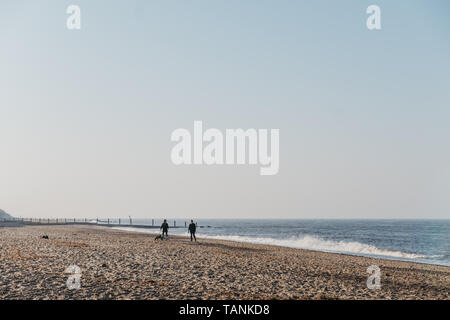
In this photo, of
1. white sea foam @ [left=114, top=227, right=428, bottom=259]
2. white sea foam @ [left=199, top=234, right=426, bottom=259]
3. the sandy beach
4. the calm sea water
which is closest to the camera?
the sandy beach

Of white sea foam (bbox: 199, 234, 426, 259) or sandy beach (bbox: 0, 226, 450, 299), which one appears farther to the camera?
white sea foam (bbox: 199, 234, 426, 259)

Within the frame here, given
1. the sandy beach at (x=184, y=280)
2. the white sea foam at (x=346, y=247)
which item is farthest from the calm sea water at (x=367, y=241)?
the sandy beach at (x=184, y=280)

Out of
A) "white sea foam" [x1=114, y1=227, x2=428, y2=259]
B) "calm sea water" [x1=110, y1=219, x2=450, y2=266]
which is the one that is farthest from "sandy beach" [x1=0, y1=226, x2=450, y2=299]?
"white sea foam" [x1=114, y1=227, x2=428, y2=259]

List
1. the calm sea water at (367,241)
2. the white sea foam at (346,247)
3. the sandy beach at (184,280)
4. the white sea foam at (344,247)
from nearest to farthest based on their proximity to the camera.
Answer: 1. the sandy beach at (184,280)
2. the white sea foam at (344,247)
3. the white sea foam at (346,247)
4. the calm sea water at (367,241)

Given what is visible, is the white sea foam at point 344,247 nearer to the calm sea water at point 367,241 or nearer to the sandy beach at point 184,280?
the calm sea water at point 367,241

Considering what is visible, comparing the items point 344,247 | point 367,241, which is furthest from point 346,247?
point 367,241

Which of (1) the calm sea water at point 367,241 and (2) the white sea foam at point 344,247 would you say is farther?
(1) the calm sea water at point 367,241

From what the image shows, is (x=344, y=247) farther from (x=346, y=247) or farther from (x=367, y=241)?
(x=367, y=241)

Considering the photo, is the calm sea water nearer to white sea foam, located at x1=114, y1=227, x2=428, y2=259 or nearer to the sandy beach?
white sea foam, located at x1=114, y1=227, x2=428, y2=259

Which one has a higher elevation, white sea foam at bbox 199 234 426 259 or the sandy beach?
the sandy beach

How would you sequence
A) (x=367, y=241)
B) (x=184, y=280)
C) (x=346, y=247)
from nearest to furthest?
(x=184, y=280) → (x=346, y=247) → (x=367, y=241)

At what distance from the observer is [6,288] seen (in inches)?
436
